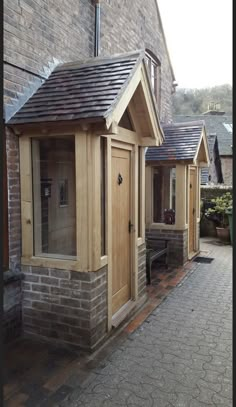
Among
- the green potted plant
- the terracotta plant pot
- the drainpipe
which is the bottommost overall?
the terracotta plant pot

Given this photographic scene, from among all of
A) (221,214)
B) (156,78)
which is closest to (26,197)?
(156,78)

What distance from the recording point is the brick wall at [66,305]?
3.82 m

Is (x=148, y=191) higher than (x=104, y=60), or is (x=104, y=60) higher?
(x=104, y=60)

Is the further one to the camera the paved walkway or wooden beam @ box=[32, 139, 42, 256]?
wooden beam @ box=[32, 139, 42, 256]

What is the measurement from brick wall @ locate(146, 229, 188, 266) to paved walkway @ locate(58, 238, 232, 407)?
234cm

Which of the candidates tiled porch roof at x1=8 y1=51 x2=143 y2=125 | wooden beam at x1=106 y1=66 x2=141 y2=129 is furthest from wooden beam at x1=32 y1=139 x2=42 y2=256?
wooden beam at x1=106 y1=66 x2=141 y2=129

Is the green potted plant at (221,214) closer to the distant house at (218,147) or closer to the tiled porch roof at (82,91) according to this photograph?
the distant house at (218,147)

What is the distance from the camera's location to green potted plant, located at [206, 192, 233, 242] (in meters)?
11.3

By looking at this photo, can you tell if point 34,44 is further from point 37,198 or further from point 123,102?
point 37,198

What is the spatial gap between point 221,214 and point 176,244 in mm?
4610

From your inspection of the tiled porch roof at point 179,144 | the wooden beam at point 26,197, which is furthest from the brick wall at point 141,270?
the tiled porch roof at point 179,144

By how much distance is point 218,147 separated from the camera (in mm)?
23109

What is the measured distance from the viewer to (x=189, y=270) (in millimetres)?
7566

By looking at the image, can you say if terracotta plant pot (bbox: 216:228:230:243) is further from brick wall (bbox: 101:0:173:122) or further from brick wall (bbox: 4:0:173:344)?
brick wall (bbox: 4:0:173:344)
